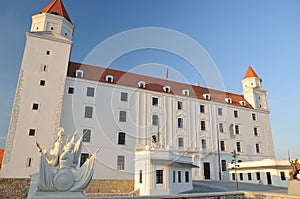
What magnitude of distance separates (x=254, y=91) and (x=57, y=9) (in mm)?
31635

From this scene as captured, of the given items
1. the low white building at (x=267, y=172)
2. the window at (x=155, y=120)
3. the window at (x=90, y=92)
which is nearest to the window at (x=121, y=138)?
the window at (x=155, y=120)

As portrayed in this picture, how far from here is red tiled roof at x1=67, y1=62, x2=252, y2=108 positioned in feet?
86.6

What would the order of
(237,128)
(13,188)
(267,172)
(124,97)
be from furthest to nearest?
(237,128), (124,97), (267,172), (13,188)

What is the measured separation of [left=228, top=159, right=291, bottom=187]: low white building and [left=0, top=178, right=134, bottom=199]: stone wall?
13.1m

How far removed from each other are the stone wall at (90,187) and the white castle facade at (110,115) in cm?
57

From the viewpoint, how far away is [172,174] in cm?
1800

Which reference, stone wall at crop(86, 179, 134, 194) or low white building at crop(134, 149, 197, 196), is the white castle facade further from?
low white building at crop(134, 149, 197, 196)

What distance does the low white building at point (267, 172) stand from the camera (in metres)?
23.9

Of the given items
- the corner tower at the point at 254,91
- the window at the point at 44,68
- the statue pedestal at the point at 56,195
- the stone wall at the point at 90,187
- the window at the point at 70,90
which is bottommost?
the stone wall at the point at 90,187

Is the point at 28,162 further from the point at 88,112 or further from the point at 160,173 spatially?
the point at 160,173

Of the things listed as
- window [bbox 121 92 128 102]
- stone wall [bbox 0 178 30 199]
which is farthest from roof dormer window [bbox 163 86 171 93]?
stone wall [bbox 0 178 30 199]

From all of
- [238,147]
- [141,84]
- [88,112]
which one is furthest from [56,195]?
[238,147]

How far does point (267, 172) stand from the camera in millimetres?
24875

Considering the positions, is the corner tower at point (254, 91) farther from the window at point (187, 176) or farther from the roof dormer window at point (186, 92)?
the window at point (187, 176)
